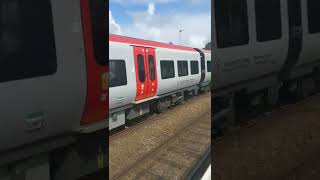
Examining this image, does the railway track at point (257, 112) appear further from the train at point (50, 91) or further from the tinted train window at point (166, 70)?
the train at point (50, 91)

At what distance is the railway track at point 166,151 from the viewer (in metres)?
1.41

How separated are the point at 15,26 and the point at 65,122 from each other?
55cm

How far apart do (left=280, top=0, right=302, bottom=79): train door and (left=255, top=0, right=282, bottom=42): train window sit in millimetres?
168

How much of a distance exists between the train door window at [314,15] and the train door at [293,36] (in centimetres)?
8

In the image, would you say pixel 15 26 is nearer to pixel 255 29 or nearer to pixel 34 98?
pixel 34 98

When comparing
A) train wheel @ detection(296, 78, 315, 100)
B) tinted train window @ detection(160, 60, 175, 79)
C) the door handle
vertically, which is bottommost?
the door handle

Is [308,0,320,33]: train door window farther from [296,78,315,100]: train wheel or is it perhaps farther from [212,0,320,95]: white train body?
[296,78,315,100]: train wheel

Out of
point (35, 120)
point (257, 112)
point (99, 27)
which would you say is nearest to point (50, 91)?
point (35, 120)

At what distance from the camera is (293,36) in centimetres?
262

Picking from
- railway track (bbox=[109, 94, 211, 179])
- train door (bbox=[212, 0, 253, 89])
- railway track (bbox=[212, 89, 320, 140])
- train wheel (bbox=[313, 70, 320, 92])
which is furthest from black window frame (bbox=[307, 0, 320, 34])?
railway track (bbox=[109, 94, 211, 179])

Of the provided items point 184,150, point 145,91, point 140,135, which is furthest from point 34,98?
point 145,91

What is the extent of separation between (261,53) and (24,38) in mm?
1343

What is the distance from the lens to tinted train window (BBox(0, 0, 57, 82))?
1.71 m

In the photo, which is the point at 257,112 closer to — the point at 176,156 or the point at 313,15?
the point at 313,15
